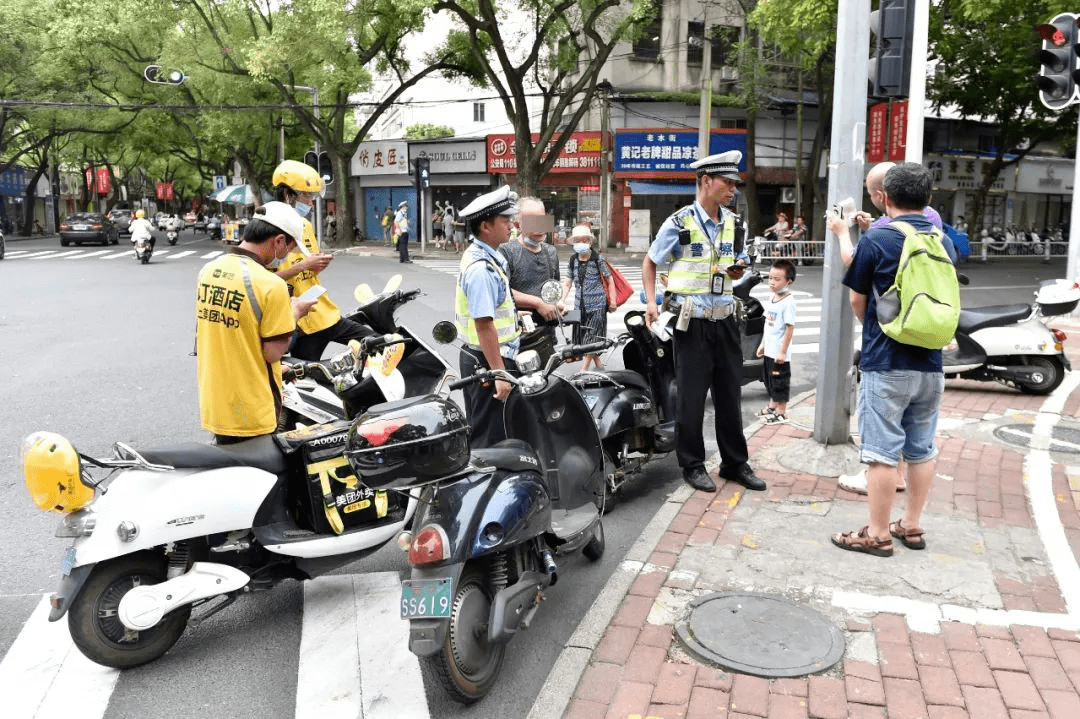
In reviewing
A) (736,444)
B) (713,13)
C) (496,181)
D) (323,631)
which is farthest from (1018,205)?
(323,631)

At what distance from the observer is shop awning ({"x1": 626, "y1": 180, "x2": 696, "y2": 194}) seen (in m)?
31.1

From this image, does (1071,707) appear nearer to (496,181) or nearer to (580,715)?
(580,715)

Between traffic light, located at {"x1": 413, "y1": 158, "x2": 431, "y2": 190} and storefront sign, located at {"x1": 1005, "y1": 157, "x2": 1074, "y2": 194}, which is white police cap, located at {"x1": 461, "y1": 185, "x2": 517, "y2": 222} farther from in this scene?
storefront sign, located at {"x1": 1005, "y1": 157, "x2": 1074, "y2": 194}

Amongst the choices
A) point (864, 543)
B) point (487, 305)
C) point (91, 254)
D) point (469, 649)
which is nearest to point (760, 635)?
point (864, 543)

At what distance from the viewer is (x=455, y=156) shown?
116 ft

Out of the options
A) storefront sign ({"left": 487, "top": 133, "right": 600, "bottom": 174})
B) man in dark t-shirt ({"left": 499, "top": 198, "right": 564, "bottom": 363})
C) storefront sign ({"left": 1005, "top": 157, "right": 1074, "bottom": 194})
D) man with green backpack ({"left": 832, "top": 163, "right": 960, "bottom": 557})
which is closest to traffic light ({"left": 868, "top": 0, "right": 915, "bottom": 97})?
man with green backpack ({"left": 832, "top": 163, "right": 960, "bottom": 557})

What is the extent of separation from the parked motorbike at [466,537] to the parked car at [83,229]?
3661cm

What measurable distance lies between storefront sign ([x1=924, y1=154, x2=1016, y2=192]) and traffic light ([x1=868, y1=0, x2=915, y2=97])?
30.9 metres

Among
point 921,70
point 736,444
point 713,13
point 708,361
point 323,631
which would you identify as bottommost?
point 323,631

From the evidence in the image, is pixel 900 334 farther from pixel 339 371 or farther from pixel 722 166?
pixel 339 371

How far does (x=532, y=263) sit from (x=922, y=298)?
332 cm

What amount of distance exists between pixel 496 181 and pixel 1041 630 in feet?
Answer: 108

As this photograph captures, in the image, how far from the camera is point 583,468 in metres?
A: 4.25

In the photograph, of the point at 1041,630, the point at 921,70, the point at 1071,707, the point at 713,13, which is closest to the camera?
the point at 1071,707
